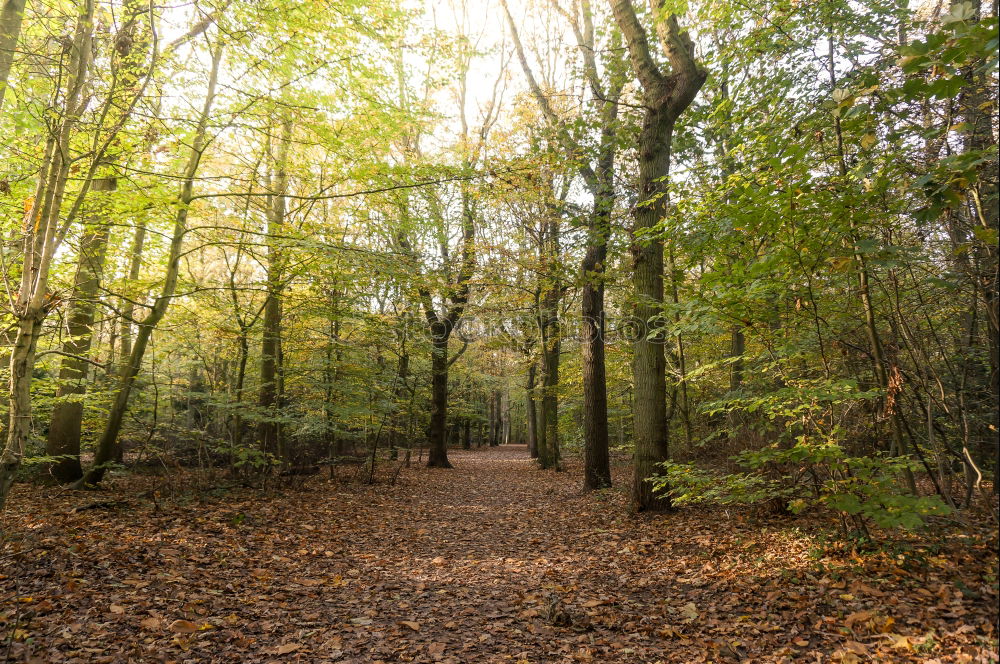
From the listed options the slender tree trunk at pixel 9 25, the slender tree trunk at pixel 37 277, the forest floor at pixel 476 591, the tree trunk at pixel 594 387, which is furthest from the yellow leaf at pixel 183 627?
the tree trunk at pixel 594 387

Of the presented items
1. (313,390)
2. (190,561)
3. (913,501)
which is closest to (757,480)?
(913,501)

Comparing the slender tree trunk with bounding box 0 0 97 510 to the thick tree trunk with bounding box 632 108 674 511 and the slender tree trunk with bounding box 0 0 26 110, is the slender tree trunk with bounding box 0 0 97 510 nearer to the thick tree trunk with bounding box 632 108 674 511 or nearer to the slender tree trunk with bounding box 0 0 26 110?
the slender tree trunk with bounding box 0 0 26 110

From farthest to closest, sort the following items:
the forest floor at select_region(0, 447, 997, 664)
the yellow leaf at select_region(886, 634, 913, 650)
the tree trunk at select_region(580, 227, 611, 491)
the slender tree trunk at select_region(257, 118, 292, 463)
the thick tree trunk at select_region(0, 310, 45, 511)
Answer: the tree trunk at select_region(580, 227, 611, 491)
the slender tree trunk at select_region(257, 118, 292, 463)
the thick tree trunk at select_region(0, 310, 45, 511)
the forest floor at select_region(0, 447, 997, 664)
the yellow leaf at select_region(886, 634, 913, 650)

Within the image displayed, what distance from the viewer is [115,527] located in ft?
21.0

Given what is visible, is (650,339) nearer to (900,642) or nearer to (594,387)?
(594,387)

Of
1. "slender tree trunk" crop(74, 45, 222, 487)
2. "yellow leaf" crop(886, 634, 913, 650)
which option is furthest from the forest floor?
"slender tree trunk" crop(74, 45, 222, 487)

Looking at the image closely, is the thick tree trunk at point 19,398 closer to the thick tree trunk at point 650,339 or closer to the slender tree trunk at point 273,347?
the slender tree trunk at point 273,347

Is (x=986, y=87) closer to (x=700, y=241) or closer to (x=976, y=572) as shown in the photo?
(x=700, y=241)

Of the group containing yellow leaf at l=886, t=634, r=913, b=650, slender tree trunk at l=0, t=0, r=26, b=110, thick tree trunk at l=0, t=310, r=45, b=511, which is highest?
slender tree trunk at l=0, t=0, r=26, b=110

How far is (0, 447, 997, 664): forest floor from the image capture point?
366 cm

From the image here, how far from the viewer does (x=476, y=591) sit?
211 inches

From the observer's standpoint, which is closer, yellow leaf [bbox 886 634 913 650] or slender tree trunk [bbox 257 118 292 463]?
yellow leaf [bbox 886 634 913 650]

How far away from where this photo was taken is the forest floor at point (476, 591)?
3.66 metres

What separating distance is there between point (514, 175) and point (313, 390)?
675cm
